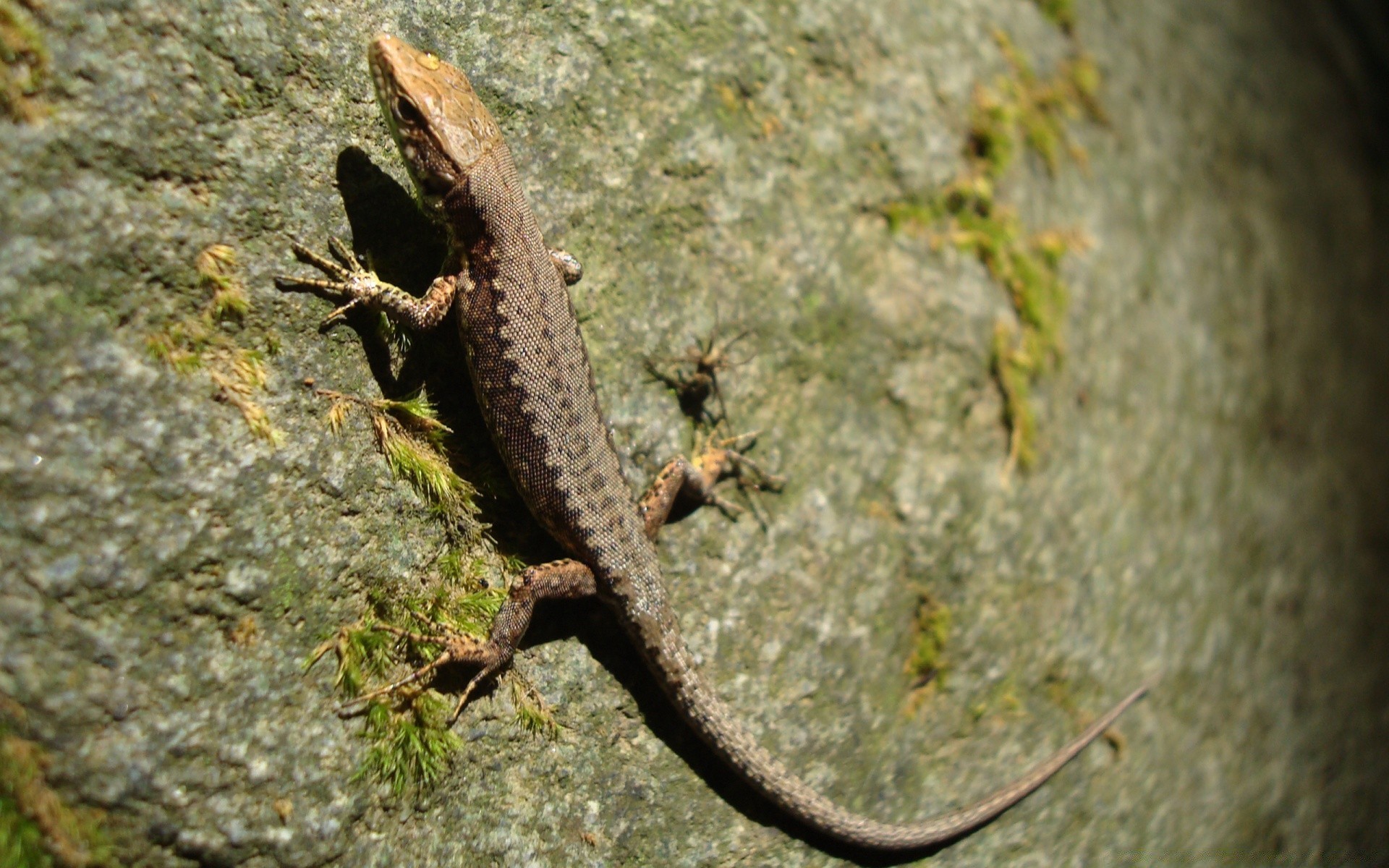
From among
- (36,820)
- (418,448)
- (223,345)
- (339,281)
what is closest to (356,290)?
(339,281)

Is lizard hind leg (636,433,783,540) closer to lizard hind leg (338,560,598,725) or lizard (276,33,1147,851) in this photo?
lizard (276,33,1147,851)

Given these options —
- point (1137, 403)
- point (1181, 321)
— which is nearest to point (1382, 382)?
point (1181, 321)

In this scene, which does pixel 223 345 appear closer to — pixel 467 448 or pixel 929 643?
pixel 467 448

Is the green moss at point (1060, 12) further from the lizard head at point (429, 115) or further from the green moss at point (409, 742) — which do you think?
the green moss at point (409, 742)

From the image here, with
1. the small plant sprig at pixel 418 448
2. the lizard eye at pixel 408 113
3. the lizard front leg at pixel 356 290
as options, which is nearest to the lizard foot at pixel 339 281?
the lizard front leg at pixel 356 290

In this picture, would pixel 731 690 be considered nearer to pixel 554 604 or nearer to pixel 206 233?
pixel 554 604

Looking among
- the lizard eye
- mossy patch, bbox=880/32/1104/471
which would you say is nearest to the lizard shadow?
the lizard eye

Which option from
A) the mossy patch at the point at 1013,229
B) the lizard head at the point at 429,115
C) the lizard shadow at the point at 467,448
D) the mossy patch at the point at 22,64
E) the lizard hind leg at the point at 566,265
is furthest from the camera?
the mossy patch at the point at 1013,229
